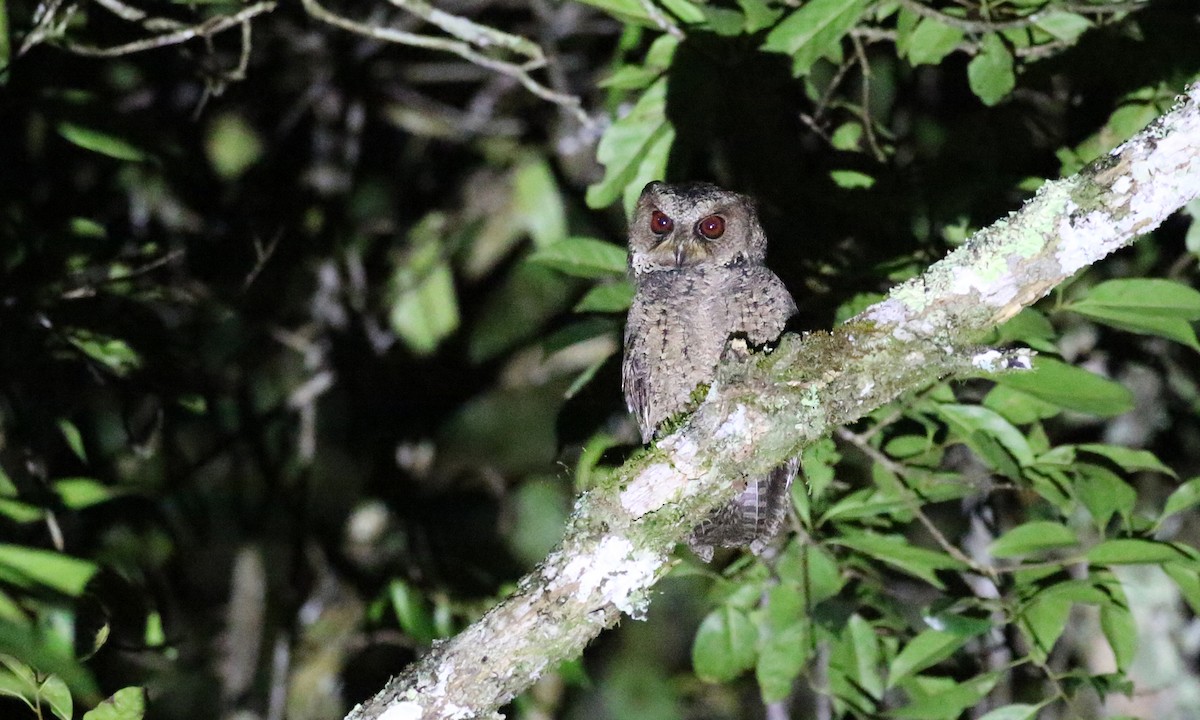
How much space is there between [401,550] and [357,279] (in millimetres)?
1289

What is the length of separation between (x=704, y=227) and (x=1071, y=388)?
125cm

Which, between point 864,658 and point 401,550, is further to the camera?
point 401,550

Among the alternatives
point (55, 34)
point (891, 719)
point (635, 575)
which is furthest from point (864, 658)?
point (55, 34)

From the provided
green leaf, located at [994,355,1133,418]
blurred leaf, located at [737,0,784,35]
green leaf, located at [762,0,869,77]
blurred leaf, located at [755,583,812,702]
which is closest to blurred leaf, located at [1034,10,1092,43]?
green leaf, located at [762,0,869,77]

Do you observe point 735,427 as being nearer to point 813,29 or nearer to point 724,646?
point 813,29

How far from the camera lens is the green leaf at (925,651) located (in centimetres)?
302

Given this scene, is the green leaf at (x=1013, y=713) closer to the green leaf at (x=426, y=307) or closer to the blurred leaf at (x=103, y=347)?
the blurred leaf at (x=103, y=347)

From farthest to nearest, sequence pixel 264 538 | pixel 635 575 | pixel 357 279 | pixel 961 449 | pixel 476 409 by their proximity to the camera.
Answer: pixel 476 409
pixel 357 279
pixel 264 538
pixel 961 449
pixel 635 575

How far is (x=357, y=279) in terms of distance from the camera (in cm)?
520

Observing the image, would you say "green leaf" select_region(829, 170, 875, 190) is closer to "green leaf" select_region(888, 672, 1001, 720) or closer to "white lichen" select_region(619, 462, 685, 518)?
"white lichen" select_region(619, 462, 685, 518)

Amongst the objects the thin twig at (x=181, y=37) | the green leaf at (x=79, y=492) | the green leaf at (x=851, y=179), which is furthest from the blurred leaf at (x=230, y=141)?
the green leaf at (x=851, y=179)

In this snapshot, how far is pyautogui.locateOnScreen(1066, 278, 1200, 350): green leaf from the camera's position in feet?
8.93

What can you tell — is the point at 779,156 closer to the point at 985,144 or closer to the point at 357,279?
the point at 985,144

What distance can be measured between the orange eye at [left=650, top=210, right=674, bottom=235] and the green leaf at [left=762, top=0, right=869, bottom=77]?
738 millimetres
